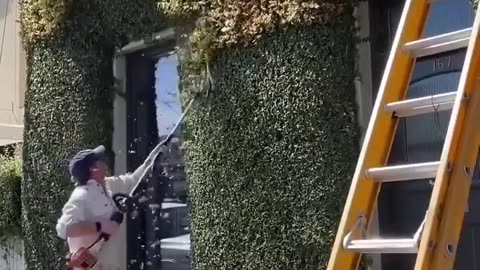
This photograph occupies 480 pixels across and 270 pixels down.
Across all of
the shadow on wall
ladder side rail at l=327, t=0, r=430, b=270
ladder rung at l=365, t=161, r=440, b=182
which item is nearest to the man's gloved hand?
ladder side rail at l=327, t=0, r=430, b=270

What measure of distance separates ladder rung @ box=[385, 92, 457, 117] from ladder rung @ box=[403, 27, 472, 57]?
253 mm

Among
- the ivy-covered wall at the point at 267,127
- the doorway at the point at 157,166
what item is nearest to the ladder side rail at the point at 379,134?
the ivy-covered wall at the point at 267,127

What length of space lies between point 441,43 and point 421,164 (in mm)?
664

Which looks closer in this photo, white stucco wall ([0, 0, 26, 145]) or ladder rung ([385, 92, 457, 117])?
ladder rung ([385, 92, 457, 117])

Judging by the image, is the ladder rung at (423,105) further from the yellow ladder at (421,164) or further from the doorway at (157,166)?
the doorway at (157,166)

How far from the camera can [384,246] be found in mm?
3436

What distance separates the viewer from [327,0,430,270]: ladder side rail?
3691 mm

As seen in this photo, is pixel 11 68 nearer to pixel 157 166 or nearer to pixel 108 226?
pixel 157 166

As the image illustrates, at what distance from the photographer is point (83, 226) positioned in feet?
20.7

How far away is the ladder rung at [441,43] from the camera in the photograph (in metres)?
3.88

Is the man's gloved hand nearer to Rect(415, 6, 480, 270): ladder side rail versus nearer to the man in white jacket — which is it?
the man in white jacket

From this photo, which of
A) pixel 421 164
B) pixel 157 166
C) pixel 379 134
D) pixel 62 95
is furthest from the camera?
pixel 62 95

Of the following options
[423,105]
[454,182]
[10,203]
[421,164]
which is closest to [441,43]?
[423,105]

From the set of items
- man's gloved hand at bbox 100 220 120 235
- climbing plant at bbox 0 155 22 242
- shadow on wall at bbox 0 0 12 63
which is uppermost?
shadow on wall at bbox 0 0 12 63
